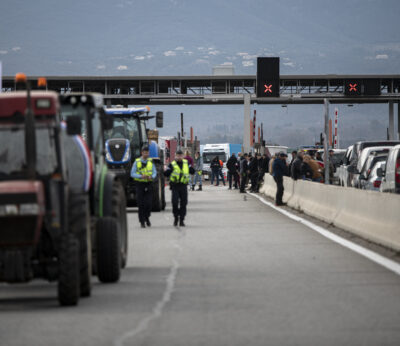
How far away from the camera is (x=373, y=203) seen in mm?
17375

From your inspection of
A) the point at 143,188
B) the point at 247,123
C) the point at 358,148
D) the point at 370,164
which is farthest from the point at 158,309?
the point at 247,123

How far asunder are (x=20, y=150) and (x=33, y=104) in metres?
0.49

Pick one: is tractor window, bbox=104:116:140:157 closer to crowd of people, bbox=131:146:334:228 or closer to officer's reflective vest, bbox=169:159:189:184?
crowd of people, bbox=131:146:334:228

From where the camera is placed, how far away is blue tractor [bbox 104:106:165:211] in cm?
2762

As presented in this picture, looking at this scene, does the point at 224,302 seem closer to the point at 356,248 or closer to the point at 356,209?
the point at 356,248

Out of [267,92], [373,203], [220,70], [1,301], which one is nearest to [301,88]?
[220,70]

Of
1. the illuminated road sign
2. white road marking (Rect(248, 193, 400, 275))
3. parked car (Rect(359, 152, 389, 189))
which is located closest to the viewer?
white road marking (Rect(248, 193, 400, 275))

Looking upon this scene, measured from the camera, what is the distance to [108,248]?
11766mm

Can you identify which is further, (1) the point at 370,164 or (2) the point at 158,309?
(1) the point at 370,164

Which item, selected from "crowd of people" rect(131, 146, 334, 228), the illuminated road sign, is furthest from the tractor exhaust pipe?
the illuminated road sign

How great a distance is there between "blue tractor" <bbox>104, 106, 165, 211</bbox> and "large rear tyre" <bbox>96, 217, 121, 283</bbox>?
15.4 metres

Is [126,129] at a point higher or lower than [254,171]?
higher

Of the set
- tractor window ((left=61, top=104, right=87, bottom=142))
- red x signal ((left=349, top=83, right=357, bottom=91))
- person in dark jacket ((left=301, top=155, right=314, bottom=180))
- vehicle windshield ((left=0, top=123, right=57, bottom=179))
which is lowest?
person in dark jacket ((left=301, top=155, right=314, bottom=180))

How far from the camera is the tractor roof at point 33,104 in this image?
10430mm
